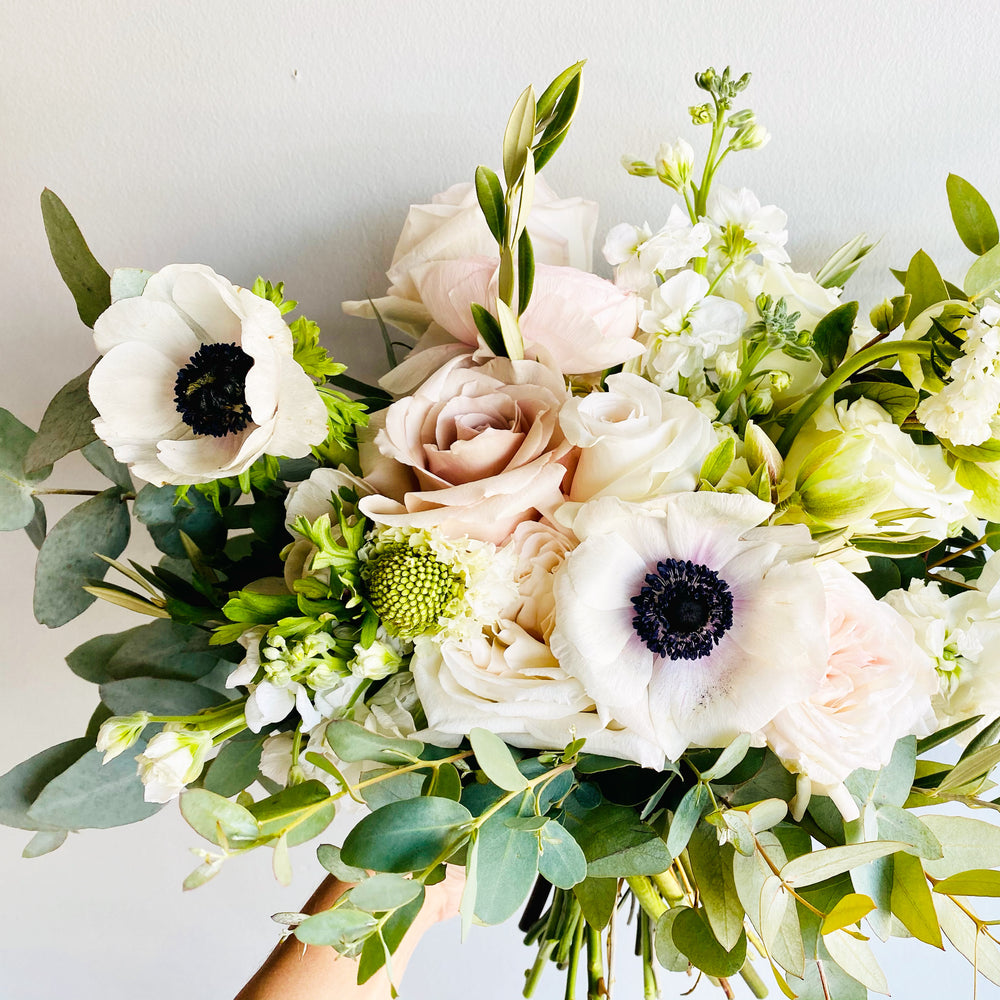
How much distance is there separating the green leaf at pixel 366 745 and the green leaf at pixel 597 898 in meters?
0.16

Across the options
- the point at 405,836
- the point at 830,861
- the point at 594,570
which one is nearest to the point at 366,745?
the point at 405,836

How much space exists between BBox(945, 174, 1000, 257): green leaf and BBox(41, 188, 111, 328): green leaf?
0.58 metres

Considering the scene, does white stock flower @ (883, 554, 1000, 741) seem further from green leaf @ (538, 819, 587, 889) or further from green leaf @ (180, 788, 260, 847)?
green leaf @ (180, 788, 260, 847)

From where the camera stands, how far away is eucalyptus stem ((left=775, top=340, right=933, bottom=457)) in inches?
18.7

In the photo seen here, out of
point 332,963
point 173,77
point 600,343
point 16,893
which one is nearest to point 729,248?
point 600,343

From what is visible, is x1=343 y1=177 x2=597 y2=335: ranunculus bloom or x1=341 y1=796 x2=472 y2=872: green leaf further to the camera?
x1=343 y1=177 x2=597 y2=335: ranunculus bloom

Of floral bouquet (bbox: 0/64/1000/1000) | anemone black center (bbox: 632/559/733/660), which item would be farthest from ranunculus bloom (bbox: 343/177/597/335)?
anemone black center (bbox: 632/559/733/660)

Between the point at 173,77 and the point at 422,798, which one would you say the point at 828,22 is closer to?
the point at 173,77

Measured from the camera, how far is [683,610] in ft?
1.48

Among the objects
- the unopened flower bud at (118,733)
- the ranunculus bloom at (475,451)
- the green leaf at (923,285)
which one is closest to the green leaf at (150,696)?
the unopened flower bud at (118,733)

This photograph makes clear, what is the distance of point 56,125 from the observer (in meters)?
0.65

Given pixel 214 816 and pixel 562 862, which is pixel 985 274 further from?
pixel 214 816

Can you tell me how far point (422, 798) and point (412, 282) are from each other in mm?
343

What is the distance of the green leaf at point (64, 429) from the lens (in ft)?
1.78
